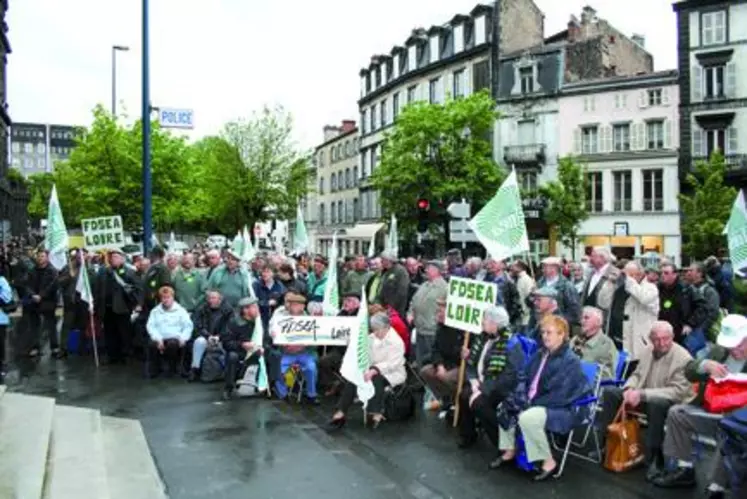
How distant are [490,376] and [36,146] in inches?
7428

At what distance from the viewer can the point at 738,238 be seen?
11.4 metres

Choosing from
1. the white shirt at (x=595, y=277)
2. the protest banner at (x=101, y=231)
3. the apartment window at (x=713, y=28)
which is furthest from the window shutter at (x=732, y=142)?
the protest banner at (x=101, y=231)

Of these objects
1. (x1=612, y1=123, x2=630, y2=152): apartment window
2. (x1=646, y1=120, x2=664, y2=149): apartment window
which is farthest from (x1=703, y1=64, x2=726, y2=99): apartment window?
(x1=612, y1=123, x2=630, y2=152): apartment window

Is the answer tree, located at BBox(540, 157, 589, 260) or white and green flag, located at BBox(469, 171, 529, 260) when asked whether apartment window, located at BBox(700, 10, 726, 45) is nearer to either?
tree, located at BBox(540, 157, 589, 260)

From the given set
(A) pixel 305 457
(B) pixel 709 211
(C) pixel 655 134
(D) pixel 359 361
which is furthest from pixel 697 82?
(A) pixel 305 457

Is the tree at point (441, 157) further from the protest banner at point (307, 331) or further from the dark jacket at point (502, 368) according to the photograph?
the dark jacket at point (502, 368)

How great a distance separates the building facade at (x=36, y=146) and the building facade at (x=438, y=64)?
128 metres

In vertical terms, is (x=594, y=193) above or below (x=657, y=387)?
above

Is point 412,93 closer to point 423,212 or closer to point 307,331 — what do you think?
point 423,212

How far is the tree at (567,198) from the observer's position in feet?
140

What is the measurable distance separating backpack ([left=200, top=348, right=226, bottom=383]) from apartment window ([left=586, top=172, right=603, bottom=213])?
37.9m

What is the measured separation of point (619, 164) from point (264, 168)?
20.5 meters

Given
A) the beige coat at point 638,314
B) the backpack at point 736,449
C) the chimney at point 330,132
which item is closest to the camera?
the backpack at point 736,449

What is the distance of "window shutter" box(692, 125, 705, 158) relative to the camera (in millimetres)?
43594
